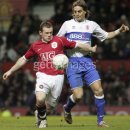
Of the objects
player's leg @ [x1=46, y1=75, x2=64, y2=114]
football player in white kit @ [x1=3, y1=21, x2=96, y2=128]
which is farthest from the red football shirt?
player's leg @ [x1=46, y1=75, x2=64, y2=114]

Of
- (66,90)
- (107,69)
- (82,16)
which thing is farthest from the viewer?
(107,69)

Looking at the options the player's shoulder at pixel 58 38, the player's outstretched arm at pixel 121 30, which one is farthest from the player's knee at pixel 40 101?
the player's outstretched arm at pixel 121 30

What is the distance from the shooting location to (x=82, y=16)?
12.6 meters

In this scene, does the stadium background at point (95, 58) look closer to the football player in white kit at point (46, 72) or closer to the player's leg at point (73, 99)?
the player's leg at point (73, 99)

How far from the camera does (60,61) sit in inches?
456

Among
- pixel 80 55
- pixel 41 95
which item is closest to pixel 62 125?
pixel 80 55

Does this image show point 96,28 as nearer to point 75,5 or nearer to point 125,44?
point 75,5

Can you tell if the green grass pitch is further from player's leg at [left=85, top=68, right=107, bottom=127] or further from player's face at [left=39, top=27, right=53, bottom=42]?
player's face at [left=39, top=27, right=53, bottom=42]

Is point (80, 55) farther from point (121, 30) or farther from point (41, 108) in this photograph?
point (41, 108)

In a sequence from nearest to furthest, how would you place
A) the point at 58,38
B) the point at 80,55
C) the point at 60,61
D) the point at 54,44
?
the point at 60,61 → the point at 54,44 → the point at 58,38 → the point at 80,55

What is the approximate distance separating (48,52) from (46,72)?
39 centimetres

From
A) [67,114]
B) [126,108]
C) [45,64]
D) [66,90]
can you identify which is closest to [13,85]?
[66,90]

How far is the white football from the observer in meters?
11.6

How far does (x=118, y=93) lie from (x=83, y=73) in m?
8.98
